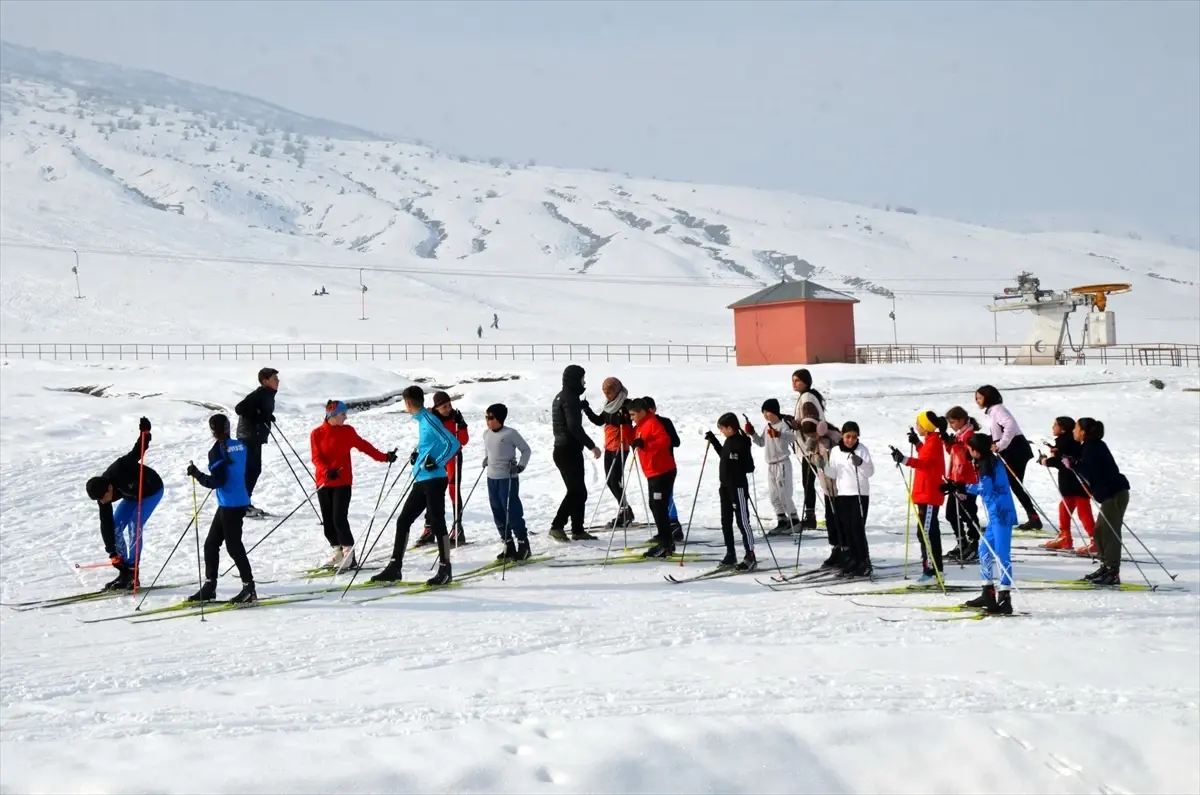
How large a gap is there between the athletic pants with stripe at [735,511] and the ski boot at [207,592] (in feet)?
14.0

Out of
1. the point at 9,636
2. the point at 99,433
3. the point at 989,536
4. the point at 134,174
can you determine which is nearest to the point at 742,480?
the point at 989,536

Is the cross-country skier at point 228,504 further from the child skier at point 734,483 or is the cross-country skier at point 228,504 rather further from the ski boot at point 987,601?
the ski boot at point 987,601

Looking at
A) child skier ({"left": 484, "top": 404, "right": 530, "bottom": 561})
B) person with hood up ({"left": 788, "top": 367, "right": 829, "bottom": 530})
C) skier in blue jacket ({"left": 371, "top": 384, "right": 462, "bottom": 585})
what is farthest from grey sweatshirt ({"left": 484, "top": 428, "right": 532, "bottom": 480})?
person with hood up ({"left": 788, "top": 367, "right": 829, "bottom": 530})

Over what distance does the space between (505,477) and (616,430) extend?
1.90 m

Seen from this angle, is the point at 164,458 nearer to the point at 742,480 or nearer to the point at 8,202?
the point at 742,480

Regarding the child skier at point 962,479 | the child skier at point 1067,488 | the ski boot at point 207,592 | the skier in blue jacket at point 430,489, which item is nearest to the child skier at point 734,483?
the child skier at point 962,479

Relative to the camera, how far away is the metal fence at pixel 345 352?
5128cm

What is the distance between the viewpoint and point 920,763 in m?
6.30

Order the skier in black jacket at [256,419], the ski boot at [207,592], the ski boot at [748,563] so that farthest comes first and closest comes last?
1. the skier in black jacket at [256,419]
2. the ski boot at [748,563]
3. the ski boot at [207,592]

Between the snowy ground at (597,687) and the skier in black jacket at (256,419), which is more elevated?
the skier in black jacket at (256,419)

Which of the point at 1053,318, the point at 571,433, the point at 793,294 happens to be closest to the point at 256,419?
the point at 571,433

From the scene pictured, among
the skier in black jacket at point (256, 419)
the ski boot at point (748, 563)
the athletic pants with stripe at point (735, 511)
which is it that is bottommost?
the ski boot at point (748, 563)

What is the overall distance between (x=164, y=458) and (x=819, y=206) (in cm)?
15737

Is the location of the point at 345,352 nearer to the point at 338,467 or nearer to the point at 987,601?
the point at 338,467
